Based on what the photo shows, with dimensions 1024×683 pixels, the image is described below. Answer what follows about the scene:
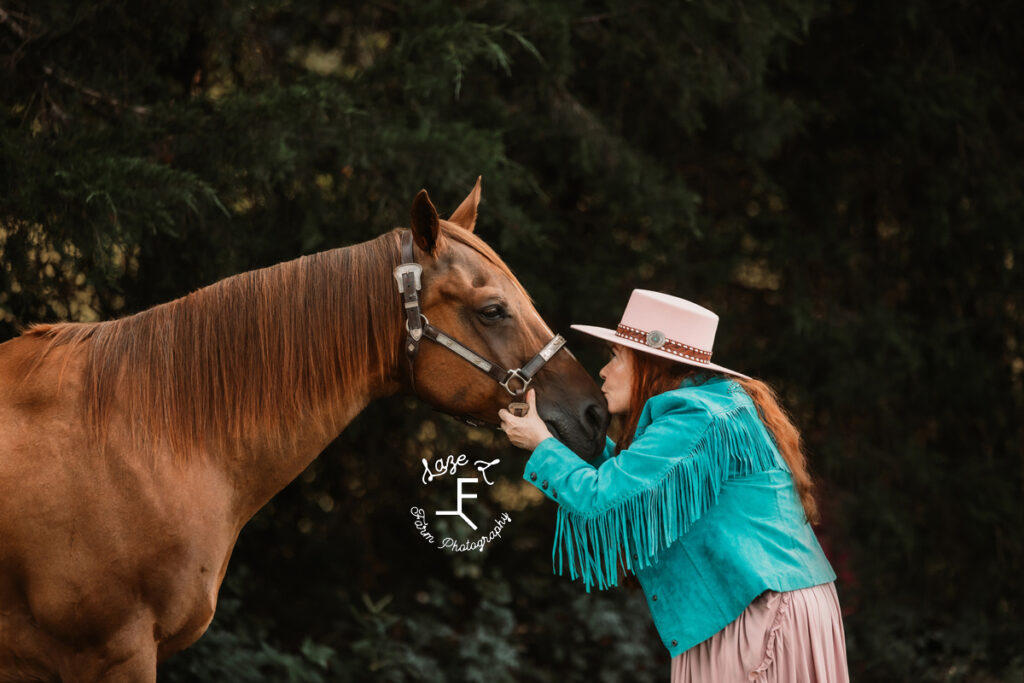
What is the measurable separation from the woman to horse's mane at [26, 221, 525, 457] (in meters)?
0.58

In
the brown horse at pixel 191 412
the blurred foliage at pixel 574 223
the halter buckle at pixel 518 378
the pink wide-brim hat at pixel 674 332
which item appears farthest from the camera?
the blurred foliage at pixel 574 223

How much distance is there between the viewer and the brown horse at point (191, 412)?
7.72 feet

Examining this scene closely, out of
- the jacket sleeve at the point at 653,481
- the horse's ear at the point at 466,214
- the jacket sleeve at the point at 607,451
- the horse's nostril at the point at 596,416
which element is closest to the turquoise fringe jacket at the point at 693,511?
the jacket sleeve at the point at 653,481

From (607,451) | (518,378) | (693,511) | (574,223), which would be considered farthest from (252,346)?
(574,223)

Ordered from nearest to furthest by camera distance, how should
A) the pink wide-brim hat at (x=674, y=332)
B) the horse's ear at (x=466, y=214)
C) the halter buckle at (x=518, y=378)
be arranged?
the pink wide-brim hat at (x=674, y=332) < the halter buckle at (x=518, y=378) < the horse's ear at (x=466, y=214)

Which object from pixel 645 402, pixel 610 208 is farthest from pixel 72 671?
pixel 610 208

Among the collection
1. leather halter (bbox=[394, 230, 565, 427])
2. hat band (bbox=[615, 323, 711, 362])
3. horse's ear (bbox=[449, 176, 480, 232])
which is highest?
horse's ear (bbox=[449, 176, 480, 232])

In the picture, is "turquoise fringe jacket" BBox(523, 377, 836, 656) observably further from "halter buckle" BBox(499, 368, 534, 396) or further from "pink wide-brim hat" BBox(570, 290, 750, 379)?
"halter buckle" BBox(499, 368, 534, 396)

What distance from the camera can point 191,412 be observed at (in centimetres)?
252

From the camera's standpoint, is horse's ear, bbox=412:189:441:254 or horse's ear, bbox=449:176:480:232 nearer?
horse's ear, bbox=412:189:441:254

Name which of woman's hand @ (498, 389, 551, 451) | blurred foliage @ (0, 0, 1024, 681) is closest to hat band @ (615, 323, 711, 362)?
woman's hand @ (498, 389, 551, 451)

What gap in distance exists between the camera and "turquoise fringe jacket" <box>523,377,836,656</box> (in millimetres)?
2277

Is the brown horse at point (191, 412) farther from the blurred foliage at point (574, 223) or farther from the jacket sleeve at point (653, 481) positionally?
the blurred foliage at point (574, 223)

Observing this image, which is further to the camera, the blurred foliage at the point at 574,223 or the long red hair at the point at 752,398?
the blurred foliage at the point at 574,223
